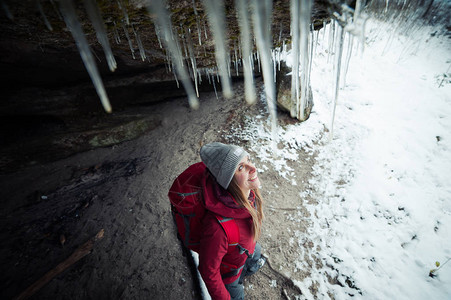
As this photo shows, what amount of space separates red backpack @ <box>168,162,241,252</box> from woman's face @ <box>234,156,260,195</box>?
0.35m

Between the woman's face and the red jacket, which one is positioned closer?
the red jacket

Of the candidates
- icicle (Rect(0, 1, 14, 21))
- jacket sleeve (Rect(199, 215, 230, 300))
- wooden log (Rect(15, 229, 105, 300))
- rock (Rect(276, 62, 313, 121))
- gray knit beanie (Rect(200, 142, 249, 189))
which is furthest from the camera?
rock (Rect(276, 62, 313, 121))

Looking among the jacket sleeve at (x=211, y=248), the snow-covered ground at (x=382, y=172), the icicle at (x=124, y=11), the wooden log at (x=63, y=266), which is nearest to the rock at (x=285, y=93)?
the snow-covered ground at (x=382, y=172)

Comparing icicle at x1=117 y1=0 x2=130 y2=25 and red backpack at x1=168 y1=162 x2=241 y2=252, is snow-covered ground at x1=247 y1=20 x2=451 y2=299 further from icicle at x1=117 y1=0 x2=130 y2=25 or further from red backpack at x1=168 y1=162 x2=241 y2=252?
icicle at x1=117 y1=0 x2=130 y2=25

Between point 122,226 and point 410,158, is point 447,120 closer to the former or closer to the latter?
point 410,158

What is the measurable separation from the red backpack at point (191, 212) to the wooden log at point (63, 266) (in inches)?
120

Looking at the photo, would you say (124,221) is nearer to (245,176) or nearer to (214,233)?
(214,233)

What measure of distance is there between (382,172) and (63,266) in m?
7.54

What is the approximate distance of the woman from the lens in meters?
1.56

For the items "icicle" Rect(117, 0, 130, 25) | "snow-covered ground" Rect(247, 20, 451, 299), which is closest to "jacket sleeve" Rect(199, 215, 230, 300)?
"snow-covered ground" Rect(247, 20, 451, 299)

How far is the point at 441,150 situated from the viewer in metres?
4.52

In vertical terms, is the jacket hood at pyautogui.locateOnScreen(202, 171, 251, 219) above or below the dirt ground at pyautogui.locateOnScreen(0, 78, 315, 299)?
above

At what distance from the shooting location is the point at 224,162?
1663 mm

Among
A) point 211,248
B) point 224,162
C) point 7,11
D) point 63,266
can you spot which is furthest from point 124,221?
point 7,11
